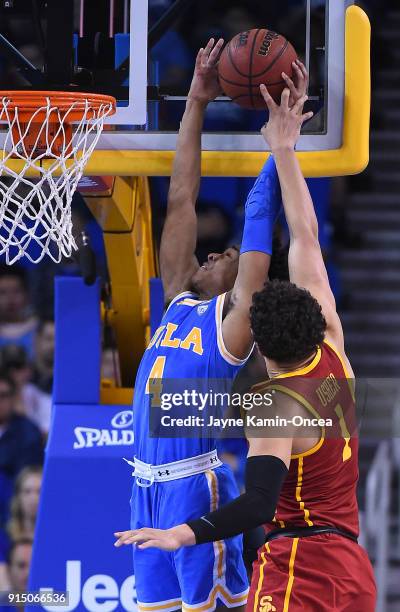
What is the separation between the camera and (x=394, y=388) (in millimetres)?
6777

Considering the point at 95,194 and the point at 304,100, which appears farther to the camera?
the point at 95,194

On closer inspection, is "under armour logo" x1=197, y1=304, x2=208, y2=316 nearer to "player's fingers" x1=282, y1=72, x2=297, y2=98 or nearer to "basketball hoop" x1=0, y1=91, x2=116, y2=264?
"basketball hoop" x1=0, y1=91, x2=116, y2=264

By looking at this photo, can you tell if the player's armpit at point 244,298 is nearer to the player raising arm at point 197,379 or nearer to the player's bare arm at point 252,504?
the player raising arm at point 197,379

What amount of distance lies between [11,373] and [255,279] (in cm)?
→ 425

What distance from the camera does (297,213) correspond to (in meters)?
3.66

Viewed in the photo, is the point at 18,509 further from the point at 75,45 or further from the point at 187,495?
the point at 75,45

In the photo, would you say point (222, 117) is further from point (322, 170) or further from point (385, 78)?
point (385, 78)

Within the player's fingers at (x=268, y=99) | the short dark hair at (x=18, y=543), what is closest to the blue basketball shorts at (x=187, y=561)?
the player's fingers at (x=268, y=99)

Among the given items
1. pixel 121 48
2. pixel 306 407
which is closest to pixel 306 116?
pixel 121 48

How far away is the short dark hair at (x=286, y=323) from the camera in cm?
319

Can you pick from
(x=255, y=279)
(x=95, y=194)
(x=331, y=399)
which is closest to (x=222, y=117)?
(x=95, y=194)

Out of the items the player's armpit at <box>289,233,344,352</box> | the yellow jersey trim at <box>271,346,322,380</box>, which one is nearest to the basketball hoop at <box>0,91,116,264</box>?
the player's armpit at <box>289,233,344,352</box>

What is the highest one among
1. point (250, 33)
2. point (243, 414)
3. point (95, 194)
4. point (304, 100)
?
point (250, 33)

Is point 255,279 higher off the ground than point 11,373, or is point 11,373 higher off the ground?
point 255,279
